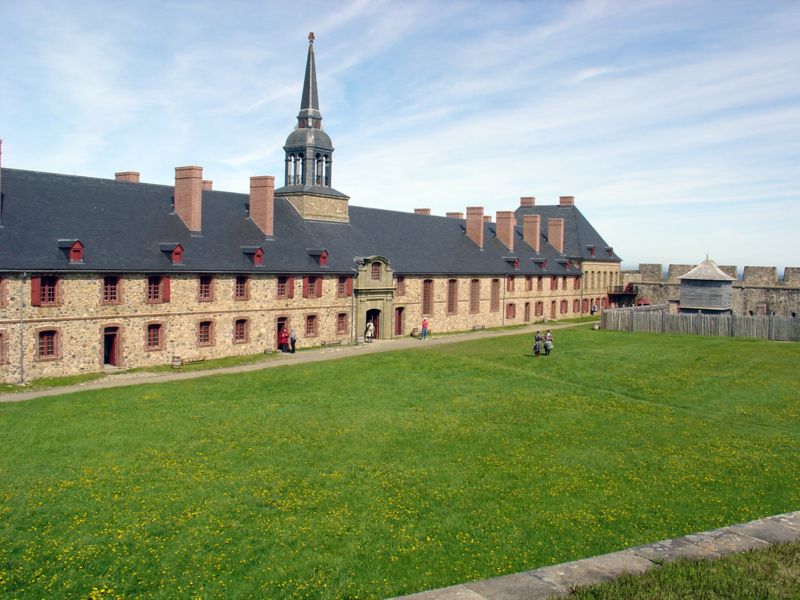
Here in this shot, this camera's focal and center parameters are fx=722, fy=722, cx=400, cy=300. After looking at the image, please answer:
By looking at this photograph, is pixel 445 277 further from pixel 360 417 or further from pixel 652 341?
pixel 360 417

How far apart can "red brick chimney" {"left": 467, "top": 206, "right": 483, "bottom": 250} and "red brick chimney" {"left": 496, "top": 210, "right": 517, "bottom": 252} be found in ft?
11.2

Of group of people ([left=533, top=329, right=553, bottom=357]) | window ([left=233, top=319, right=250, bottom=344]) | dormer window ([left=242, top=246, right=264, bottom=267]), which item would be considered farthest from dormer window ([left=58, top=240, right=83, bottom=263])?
group of people ([left=533, top=329, right=553, bottom=357])

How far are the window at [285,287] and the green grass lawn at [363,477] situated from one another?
1044 centimetres

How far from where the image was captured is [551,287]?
6819 centimetres

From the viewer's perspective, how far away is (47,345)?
33.0 metres

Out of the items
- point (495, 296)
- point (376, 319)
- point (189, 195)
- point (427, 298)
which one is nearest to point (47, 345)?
point (189, 195)

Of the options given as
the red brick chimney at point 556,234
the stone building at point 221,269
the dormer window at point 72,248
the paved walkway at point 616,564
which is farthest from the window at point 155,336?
the red brick chimney at point 556,234

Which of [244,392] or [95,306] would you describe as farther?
[95,306]

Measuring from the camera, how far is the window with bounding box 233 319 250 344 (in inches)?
1604

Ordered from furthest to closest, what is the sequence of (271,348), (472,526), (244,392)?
(271,348), (244,392), (472,526)

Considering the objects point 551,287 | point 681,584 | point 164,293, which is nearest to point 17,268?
point 164,293

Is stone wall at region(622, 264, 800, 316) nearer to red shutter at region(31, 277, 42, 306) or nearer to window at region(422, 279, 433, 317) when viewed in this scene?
window at region(422, 279, 433, 317)

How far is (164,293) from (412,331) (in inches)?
791

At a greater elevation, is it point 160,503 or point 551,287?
point 551,287
